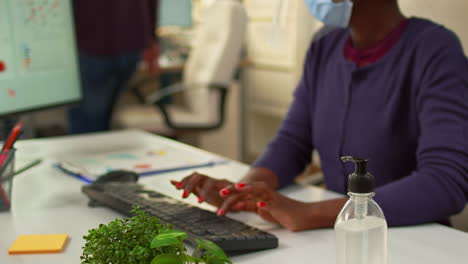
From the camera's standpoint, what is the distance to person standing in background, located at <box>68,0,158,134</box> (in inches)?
101

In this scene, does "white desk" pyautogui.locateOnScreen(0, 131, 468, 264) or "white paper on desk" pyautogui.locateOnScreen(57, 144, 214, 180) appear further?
"white paper on desk" pyautogui.locateOnScreen(57, 144, 214, 180)

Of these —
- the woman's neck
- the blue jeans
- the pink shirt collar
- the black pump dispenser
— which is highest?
the woman's neck

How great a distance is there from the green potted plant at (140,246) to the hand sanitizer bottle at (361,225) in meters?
0.15

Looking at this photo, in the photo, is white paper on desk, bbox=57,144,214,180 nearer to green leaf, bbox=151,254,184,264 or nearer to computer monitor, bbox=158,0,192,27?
green leaf, bbox=151,254,184,264

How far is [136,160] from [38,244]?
58 centimetres

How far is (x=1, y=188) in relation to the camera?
3.45 feet

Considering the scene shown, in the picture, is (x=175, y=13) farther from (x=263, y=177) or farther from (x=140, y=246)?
(x=140, y=246)

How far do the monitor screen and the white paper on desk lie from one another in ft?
0.53

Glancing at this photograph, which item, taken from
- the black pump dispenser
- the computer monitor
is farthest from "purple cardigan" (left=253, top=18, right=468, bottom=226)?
the computer monitor

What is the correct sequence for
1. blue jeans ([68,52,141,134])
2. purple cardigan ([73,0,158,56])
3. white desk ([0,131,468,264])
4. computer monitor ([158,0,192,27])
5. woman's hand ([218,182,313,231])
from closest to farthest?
white desk ([0,131,468,264]) < woman's hand ([218,182,313,231]) < purple cardigan ([73,0,158,56]) < blue jeans ([68,52,141,134]) < computer monitor ([158,0,192,27])

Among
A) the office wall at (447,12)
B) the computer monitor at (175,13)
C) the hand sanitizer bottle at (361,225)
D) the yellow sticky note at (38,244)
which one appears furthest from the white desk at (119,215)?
the computer monitor at (175,13)

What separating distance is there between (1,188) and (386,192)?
27.0 inches

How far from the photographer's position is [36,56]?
4.51ft

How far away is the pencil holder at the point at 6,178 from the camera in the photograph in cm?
104
